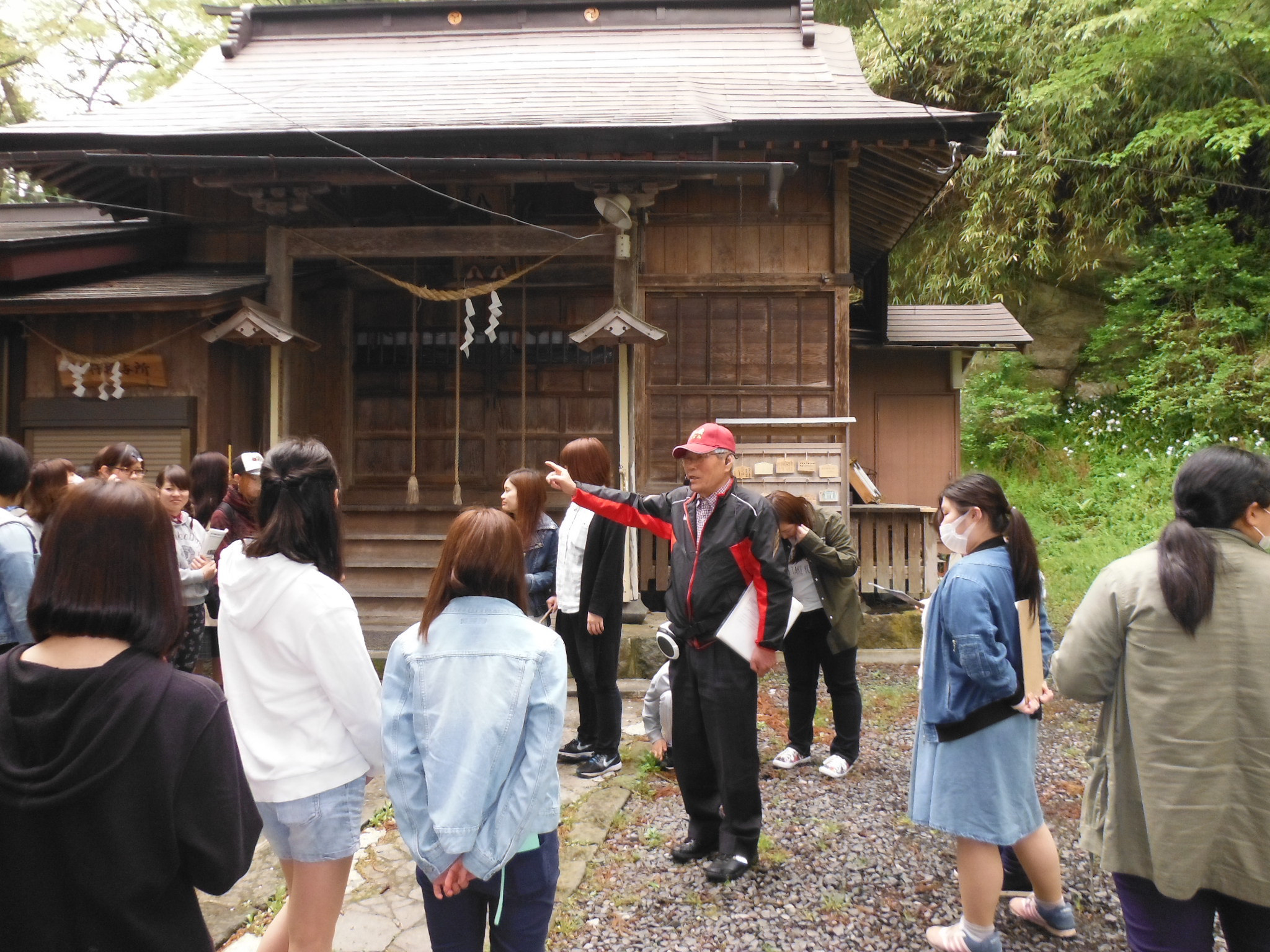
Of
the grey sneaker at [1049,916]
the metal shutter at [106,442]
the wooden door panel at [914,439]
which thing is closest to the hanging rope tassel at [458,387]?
the metal shutter at [106,442]

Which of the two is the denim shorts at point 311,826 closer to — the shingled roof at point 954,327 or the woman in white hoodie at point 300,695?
the woman in white hoodie at point 300,695

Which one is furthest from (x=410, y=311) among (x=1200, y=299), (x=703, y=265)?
(x=1200, y=299)

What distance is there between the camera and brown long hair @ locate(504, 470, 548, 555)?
4930mm

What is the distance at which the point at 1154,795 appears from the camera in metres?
2.27

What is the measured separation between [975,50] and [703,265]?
1074cm

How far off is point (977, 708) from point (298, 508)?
2.38 metres

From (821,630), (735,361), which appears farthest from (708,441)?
(735,361)

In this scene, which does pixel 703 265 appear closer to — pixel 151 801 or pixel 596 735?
pixel 596 735

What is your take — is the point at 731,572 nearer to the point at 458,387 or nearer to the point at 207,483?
the point at 207,483

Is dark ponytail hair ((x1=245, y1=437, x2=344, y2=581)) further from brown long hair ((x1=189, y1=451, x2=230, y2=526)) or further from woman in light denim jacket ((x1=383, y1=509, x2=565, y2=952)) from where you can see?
brown long hair ((x1=189, y1=451, x2=230, y2=526))

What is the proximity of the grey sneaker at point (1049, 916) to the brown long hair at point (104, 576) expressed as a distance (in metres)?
3.27

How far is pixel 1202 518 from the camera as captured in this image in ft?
7.67

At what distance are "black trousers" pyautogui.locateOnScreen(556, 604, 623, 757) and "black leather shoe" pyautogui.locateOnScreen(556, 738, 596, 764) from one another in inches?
2.0

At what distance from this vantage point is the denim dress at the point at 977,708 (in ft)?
9.55
